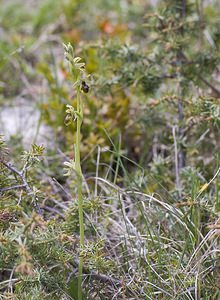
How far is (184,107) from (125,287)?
3.22 ft

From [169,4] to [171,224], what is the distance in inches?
40.9

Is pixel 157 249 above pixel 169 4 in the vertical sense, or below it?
below

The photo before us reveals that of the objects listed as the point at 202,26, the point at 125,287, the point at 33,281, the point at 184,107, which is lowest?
the point at 125,287

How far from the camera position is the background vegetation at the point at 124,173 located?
170 cm

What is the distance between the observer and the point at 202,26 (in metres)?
2.66

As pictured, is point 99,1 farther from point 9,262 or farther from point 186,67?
point 9,262

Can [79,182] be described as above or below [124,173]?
above

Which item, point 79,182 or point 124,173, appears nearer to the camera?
point 79,182

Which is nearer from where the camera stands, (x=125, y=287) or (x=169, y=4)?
(x=125, y=287)

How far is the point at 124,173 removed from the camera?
95.3 inches

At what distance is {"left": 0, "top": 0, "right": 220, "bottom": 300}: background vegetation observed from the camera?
1.70 meters

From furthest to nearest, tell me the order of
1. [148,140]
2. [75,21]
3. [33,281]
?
[75,21], [148,140], [33,281]

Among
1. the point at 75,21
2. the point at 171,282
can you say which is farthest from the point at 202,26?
the point at 75,21

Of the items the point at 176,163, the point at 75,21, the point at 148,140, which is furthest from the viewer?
the point at 75,21
